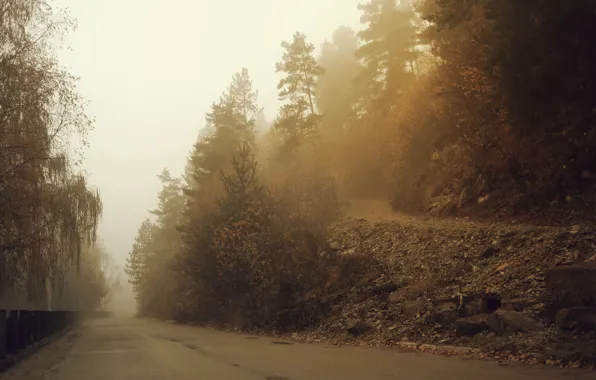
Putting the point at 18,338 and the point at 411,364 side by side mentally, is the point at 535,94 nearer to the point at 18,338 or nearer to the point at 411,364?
the point at 411,364

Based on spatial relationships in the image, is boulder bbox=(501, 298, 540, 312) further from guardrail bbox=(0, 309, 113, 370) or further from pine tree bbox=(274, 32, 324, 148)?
pine tree bbox=(274, 32, 324, 148)

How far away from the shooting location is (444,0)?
20.6 m

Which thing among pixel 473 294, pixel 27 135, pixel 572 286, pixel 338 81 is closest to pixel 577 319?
pixel 572 286

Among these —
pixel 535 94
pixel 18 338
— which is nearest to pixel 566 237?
pixel 535 94

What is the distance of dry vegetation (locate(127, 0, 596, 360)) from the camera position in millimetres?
16703

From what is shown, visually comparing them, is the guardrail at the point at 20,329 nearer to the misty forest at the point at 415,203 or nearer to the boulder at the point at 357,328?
the misty forest at the point at 415,203

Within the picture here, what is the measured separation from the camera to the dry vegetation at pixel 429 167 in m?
16.7

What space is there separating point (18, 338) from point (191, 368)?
910 cm

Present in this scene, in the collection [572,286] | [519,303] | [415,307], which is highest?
[572,286]

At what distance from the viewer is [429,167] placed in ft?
103

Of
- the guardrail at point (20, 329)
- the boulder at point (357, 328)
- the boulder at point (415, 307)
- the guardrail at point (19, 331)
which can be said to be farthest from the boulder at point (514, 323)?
the guardrail at point (20, 329)

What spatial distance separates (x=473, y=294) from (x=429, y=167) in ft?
60.9

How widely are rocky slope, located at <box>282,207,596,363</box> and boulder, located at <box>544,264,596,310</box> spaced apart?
3 cm

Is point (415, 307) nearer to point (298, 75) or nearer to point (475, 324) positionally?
point (475, 324)
